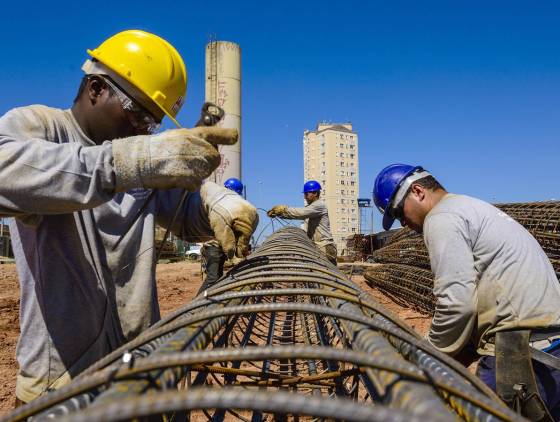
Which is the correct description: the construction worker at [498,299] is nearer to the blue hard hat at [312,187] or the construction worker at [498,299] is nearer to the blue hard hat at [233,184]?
the blue hard hat at [312,187]

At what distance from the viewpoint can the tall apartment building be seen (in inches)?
2450

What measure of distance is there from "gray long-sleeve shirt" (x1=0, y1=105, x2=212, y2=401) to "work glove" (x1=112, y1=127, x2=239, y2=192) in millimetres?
47

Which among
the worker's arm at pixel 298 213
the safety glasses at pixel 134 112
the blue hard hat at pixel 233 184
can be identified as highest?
the blue hard hat at pixel 233 184

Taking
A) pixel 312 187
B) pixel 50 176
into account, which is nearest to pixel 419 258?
pixel 312 187

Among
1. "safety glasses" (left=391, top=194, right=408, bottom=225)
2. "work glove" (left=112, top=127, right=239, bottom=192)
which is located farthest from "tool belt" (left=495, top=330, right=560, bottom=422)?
"work glove" (left=112, top=127, right=239, bottom=192)

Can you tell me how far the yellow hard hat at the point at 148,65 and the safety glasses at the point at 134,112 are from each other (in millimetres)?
44

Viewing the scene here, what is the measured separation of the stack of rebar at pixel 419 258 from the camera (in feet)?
20.1

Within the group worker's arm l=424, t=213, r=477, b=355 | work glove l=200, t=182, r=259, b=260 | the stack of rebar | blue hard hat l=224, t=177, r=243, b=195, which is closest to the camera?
work glove l=200, t=182, r=259, b=260

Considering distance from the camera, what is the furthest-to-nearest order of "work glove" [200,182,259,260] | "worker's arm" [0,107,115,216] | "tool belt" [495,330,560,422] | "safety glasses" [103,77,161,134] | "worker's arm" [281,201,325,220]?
"worker's arm" [281,201,325,220], "tool belt" [495,330,560,422], "work glove" [200,182,259,260], "safety glasses" [103,77,161,134], "worker's arm" [0,107,115,216]

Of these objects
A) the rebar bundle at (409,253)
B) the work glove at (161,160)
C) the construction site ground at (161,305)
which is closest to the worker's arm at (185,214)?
the work glove at (161,160)

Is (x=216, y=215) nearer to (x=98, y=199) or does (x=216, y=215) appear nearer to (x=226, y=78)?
(x=98, y=199)

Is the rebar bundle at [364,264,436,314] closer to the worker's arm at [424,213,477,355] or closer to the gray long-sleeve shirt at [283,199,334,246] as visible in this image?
the gray long-sleeve shirt at [283,199,334,246]

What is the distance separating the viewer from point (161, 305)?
9109 mm

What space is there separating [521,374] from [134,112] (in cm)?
229
